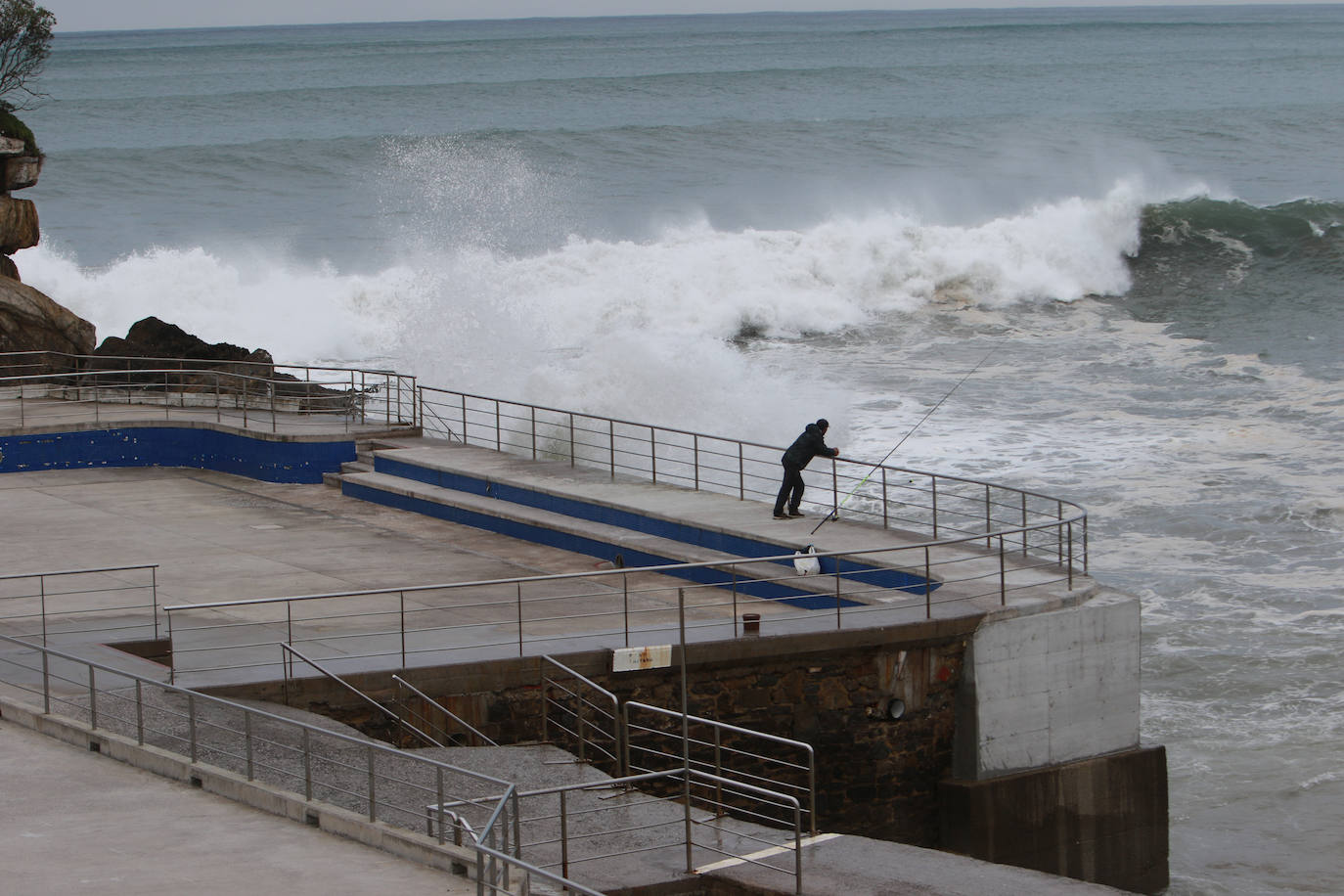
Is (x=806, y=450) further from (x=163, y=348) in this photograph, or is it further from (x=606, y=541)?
(x=163, y=348)

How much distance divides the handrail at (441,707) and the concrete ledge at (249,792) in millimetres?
1961

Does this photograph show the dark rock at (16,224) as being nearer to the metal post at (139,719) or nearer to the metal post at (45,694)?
the metal post at (45,694)

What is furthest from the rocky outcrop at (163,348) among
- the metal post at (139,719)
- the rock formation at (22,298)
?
the metal post at (139,719)

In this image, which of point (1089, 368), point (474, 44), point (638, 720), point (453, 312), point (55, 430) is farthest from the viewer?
point (474, 44)

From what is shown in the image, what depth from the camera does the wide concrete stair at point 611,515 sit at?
1435cm

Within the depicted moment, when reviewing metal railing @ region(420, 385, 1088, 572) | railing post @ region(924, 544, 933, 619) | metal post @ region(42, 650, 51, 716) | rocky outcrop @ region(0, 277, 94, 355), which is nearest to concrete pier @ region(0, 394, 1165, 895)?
railing post @ region(924, 544, 933, 619)

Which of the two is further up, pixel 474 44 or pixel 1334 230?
pixel 474 44

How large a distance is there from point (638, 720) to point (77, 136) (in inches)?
2973

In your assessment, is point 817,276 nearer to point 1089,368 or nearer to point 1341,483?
point 1089,368

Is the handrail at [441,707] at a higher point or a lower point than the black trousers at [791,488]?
lower

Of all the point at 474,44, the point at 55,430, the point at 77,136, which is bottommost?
the point at 55,430

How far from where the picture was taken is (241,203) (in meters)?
62.3

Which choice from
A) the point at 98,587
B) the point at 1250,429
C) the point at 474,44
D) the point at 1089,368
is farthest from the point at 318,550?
the point at 474,44

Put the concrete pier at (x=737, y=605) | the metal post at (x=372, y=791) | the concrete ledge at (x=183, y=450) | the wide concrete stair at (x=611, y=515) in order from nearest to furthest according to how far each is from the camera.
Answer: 1. the metal post at (x=372, y=791)
2. the concrete pier at (x=737, y=605)
3. the wide concrete stair at (x=611, y=515)
4. the concrete ledge at (x=183, y=450)
